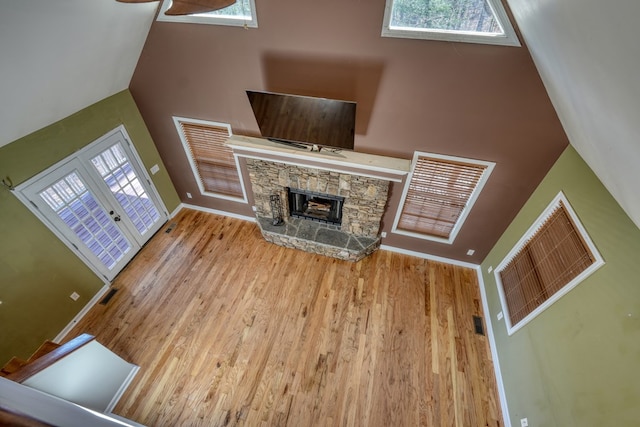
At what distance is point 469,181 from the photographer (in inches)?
137

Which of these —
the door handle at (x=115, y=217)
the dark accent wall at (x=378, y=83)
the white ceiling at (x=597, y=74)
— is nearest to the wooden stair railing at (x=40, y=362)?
the door handle at (x=115, y=217)

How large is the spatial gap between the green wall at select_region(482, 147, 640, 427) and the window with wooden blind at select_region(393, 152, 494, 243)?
75 centimetres

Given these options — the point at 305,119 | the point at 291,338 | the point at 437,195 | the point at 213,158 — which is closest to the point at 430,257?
the point at 437,195

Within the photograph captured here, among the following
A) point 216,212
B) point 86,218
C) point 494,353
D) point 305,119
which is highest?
point 305,119

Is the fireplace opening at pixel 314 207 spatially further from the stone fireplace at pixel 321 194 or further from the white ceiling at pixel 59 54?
the white ceiling at pixel 59 54

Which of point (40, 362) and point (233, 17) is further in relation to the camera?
point (233, 17)

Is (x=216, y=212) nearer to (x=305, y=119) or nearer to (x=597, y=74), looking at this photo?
(x=305, y=119)

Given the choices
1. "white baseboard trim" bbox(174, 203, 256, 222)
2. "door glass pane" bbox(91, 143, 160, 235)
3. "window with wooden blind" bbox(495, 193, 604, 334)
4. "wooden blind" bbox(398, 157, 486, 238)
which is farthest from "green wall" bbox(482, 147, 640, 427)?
"door glass pane" bbox(91, 143, 160, 235)

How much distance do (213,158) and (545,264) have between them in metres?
4.52

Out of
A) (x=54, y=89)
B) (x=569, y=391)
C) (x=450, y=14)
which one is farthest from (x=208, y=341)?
(x=450, y=14)

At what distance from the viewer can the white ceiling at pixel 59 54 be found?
2031 millimetres

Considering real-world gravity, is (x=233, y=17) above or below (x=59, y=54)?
above

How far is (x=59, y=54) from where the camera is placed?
2428mm

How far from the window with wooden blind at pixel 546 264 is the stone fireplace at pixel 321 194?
1551 millimetres
